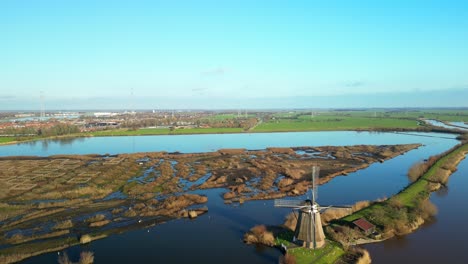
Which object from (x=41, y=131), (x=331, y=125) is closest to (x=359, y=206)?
(x=41, y=131)

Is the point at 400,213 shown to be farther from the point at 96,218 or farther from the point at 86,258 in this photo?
the point at 96,218

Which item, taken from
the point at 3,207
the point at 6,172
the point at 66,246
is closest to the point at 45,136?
the point at 6,172

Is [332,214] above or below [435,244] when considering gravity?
above

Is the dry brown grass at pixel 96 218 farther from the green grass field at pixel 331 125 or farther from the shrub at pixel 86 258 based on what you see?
the green grass field at pixel 331 125

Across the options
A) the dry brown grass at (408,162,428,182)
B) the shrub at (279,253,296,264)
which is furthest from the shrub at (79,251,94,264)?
the dry brown grass at (408,162,428,182)

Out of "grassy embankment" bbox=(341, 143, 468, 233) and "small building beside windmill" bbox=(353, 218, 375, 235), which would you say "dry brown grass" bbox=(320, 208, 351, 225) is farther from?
"small building beside windmill" bbox=(353, 218, 375, 235)

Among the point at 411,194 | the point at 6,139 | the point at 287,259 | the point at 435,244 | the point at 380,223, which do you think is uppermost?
the point at 6,139

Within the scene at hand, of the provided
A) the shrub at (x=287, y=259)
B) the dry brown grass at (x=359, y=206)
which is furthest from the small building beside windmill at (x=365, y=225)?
the shrub at (x=287, y=259)
